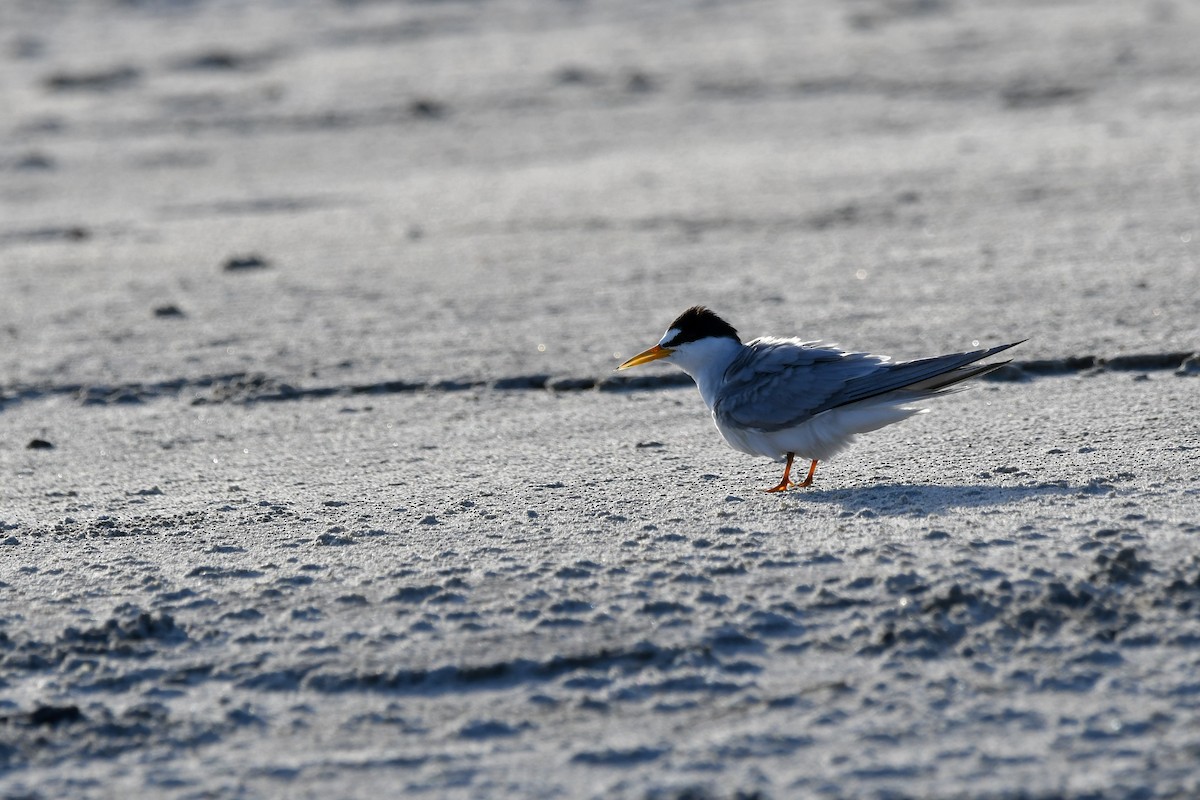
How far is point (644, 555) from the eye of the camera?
3627mm

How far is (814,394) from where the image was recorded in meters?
4.26

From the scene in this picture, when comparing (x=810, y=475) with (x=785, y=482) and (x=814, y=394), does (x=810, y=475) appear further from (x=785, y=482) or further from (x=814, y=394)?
(x=814, y=394)

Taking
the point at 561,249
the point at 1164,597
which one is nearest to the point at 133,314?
the point at 561,249

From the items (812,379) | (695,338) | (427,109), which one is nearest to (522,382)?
(695,338)

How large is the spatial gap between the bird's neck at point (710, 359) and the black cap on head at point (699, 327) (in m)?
0.02

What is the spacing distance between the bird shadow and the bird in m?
0.21

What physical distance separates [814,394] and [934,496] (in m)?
0.50

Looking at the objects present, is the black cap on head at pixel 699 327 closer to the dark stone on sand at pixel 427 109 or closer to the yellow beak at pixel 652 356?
the yellow beak at pixel 652 356

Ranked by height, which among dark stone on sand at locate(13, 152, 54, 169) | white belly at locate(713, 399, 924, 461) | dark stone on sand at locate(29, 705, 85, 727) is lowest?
dark stone on sand at locate(29, 705, 85, 727)

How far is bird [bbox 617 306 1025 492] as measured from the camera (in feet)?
13.6

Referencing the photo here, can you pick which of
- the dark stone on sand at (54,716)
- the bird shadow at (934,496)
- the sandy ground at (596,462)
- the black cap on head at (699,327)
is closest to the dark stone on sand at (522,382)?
the sandy ground at (596,462)

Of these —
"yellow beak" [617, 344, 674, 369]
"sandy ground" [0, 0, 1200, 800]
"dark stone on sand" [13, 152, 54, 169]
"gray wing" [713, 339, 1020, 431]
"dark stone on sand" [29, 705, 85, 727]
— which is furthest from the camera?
"dark stone on sand" [13, 152, 54, 169]

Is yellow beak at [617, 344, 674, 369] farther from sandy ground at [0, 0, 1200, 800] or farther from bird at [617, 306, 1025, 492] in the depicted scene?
bird at [617, 306, 1025, 492]

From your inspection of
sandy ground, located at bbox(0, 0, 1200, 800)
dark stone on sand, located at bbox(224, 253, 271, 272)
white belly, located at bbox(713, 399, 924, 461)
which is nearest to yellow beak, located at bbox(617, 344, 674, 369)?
sandy ground, located at bbox(0, 0, 1200, 800)
